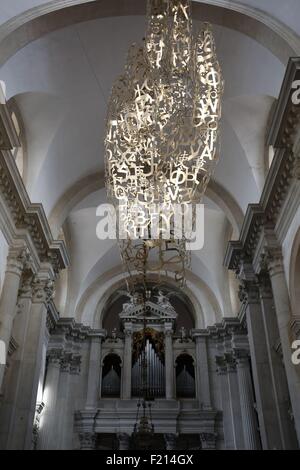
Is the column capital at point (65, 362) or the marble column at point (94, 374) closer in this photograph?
the column capital at point (65, 362)

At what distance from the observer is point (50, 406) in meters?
12.8

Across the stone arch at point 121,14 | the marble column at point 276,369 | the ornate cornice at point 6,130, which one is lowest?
the marble column at point 276,369

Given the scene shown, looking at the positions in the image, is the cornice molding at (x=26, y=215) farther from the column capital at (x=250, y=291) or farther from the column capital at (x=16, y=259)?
the column capital at (x=250, y=291)

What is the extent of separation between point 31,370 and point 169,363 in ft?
22.5

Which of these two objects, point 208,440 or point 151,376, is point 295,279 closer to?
point 208,440

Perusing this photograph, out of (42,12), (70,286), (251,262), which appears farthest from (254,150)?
(70,286)

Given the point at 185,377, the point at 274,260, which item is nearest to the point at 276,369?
the point at 274,260

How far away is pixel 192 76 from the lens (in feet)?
19.2

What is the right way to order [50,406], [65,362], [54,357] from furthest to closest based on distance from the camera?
[65,362] → [54,357] → [50,406]

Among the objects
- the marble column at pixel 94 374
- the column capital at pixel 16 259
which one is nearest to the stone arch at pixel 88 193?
the column capital at pixel 16 259

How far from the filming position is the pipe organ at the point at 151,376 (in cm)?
1448

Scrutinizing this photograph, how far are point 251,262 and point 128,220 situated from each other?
4.60 metres

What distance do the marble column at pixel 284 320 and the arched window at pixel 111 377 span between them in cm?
821

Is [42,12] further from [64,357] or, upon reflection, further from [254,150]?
[64,357]
